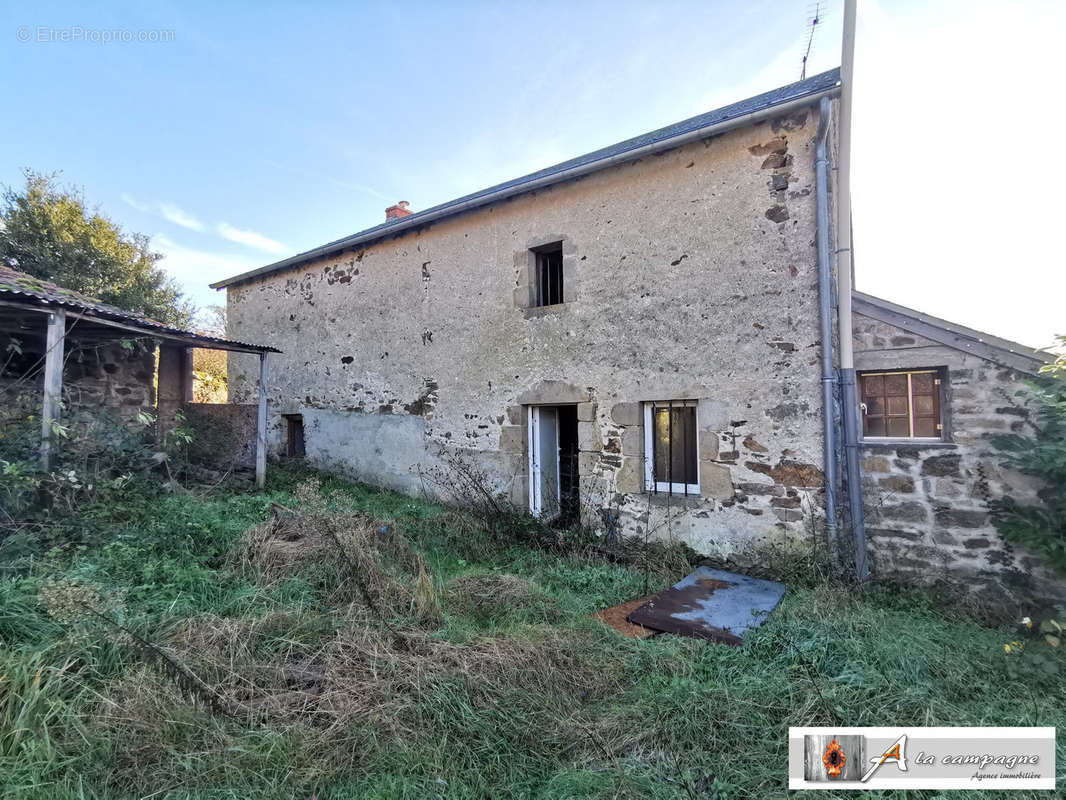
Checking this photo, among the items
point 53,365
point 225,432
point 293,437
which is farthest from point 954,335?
point 293,437

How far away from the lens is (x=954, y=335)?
4.13 m

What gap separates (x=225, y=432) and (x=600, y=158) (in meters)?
7.43

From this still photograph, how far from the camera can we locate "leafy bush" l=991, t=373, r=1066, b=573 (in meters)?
3.46

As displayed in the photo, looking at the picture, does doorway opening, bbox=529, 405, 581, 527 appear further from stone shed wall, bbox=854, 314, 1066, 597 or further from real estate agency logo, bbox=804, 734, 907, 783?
real estate agency logo, bbox=804, 734, 907, 783

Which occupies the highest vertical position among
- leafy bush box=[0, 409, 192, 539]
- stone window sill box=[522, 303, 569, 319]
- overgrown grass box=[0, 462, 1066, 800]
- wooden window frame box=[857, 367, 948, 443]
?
stone window sill box=[522, 303, 569, 319]

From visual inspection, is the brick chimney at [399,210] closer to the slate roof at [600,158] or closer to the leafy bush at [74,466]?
the slate roof at [600,158]

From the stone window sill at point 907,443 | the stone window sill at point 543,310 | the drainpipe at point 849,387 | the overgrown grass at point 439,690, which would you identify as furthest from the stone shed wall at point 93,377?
Answer: the stone window sill at point 907,443

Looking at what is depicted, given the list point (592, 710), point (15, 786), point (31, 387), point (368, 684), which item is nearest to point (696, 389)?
point (592, 710)

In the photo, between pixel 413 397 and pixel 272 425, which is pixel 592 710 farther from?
pixel 272 425

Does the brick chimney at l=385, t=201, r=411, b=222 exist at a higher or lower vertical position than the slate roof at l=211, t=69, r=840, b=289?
higher

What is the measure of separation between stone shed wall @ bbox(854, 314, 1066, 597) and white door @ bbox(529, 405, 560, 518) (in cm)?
366

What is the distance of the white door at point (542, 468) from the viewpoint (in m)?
6.60

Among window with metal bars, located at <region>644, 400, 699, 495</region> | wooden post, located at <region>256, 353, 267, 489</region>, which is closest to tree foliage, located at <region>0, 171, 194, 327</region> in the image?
wooden post, located at <region>256, 353, 267, 489</region>

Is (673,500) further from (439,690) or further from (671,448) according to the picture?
(439,690)
